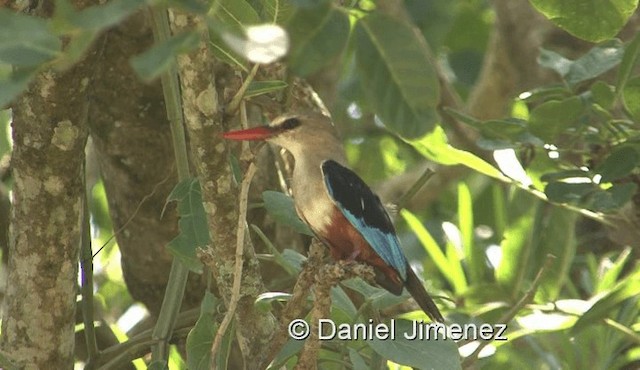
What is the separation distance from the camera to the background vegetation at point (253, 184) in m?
1.41

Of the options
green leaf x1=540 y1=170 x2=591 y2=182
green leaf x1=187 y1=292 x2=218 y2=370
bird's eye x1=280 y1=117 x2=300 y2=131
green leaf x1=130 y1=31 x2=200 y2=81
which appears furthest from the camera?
green leaf x1=540 y1=170 x2=591 y2=182

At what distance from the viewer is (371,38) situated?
1.42m

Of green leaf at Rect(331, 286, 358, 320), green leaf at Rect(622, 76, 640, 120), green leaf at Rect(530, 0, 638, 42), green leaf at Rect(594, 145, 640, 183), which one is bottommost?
green leaf at Rect(331, 286, 358, 320)

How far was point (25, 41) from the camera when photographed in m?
1.34

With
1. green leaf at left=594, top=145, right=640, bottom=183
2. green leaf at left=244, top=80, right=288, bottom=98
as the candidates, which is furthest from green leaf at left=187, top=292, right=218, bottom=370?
green leaf at left=594, top=145, right=640, bottom=183

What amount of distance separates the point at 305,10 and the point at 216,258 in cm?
92

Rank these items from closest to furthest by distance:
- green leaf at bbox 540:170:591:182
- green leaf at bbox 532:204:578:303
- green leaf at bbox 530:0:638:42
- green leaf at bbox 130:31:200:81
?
green leaf at bbox 130:31:200:81 < green leaf at bbox 530:0:638:42 < green leaf at bbox 540:170:591:182 < green leaf at bbox 532:204:578:303

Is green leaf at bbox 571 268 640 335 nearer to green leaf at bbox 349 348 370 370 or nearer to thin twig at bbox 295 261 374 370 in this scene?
green leaf at bbox 349 348 370 370

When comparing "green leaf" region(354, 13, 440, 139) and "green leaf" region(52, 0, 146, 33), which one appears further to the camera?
"green leaf" region(354, 13, 440, 139)

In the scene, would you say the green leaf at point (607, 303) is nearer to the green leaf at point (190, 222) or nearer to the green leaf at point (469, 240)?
the green leaf at point (469, 240)

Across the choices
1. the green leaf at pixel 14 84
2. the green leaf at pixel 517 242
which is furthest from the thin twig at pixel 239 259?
the green leaf at pixel 517 242

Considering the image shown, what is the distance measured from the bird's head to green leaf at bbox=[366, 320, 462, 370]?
539 millimetres

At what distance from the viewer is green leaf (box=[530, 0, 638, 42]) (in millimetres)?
1941

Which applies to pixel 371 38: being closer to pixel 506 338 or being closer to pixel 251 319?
pixel 251 319
